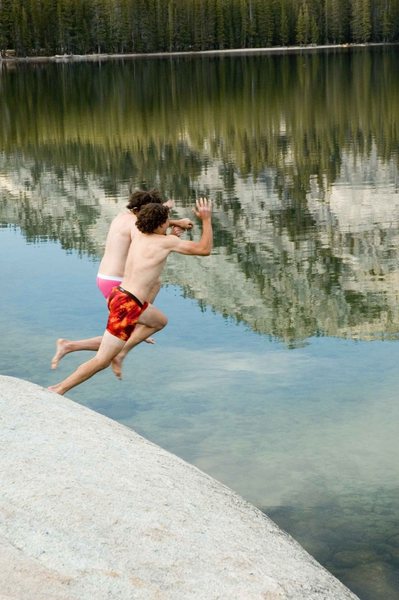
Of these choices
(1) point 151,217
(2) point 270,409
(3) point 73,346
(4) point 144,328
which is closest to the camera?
(1) point 151,217

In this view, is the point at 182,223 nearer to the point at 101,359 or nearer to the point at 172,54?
the point at 101,359

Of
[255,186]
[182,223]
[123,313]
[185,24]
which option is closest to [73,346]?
[123,313]

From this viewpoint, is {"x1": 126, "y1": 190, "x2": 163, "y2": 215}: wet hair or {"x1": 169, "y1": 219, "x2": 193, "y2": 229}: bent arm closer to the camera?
{"x1": 126, "y1": 190, "x2": 163, "y2": 215}: wet hair

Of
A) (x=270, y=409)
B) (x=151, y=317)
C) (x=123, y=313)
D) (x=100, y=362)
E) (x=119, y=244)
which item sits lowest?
(x=270, y=409)

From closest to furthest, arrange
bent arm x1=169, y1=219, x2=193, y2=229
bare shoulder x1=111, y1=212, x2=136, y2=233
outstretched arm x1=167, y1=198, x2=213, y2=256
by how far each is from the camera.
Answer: outstretched arm x1=167, y1=198, x2=213, y2=256, bent arm x1=169, y1=219, x2=193, y2=229, bare shoulder x1=111, y1=212, x2=136, y2=233

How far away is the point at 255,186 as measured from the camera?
89.7ft

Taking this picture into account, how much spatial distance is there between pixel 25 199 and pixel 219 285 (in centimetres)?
1148

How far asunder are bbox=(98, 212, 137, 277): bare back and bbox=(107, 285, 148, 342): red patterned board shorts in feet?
1.38

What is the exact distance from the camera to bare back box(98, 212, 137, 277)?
31.6ft

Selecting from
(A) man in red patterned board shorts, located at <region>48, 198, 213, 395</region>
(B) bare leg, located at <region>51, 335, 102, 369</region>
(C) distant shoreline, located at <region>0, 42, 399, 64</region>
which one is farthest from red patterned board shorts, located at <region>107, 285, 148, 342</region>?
(C) distant shoreline, located at <region>0, 42, 399, 64</region>

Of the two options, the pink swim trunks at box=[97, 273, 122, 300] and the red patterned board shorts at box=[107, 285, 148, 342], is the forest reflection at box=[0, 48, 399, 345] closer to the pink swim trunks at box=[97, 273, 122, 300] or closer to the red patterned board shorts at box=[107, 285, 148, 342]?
the pink swim trunks at box=[97, 273, 122, 300]

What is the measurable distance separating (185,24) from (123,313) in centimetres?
18579

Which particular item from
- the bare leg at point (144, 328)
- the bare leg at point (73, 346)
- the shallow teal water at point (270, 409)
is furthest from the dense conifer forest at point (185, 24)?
the bare leg at point (144, 328)

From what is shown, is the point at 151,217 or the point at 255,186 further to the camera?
the point at 255,186
